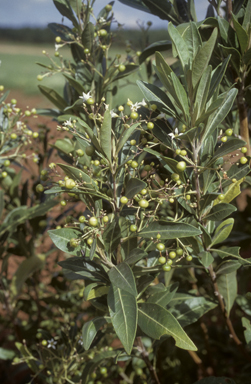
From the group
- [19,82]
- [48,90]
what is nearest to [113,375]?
[48,90]

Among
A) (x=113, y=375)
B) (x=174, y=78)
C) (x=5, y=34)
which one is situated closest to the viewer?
(x=174, y=78)

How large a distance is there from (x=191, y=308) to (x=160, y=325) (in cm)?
28

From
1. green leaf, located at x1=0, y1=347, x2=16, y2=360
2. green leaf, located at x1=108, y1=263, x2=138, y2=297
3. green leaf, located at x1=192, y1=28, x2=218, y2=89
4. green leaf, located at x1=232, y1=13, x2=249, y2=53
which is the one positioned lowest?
green leaf, located at x1=0, y1=347, x2=16, y2=360

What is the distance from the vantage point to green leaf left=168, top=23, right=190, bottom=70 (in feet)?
2.26

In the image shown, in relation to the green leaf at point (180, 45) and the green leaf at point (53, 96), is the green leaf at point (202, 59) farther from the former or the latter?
the green leaf at point (53, 96)

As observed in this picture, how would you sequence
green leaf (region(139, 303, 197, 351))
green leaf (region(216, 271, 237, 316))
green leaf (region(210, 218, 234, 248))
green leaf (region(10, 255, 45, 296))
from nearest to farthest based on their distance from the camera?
1. green leaf (region(139, 303, 197, 351))
2. green leaf (region(210, 218, 234, 248))
3. green leaf (region(216, 271, 237, 316))
4. green leaf (region(10, 255, 45, 296))

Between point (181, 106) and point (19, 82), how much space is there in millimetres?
13716

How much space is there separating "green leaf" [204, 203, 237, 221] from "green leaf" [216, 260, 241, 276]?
187 millimetres

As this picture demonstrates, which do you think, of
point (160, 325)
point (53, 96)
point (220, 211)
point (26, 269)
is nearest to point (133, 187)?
point (220, 211)

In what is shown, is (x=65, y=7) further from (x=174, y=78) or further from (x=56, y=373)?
(x=56, y=373)

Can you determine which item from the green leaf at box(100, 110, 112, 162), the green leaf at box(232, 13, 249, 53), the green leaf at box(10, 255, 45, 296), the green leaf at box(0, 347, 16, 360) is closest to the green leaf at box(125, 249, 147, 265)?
the green leaf at box(100, 110, 112, 162)

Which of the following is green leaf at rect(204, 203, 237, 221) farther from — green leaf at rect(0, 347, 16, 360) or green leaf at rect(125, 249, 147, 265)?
green leaf at rect(0, 347, 16, 360)

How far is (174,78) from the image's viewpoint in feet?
2.18

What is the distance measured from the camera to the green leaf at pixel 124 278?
0.68 m
